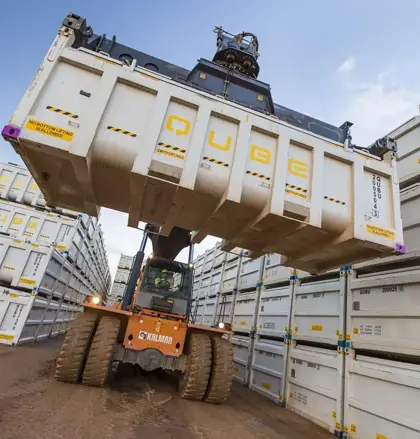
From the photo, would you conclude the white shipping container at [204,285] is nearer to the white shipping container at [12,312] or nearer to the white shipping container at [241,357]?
the white shipping container at [241,357]

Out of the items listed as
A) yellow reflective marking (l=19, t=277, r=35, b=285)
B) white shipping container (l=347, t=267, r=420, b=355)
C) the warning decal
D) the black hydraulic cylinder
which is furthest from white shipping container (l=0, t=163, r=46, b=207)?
white shipping container (l=347, t=267, r=420, b=355)

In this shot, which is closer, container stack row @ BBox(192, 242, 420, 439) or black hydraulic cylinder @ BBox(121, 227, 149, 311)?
container stack row @ BBox(192, 242, 420, 439)

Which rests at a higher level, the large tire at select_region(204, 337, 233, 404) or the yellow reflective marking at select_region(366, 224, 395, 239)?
the yellow reflective marking at select_region(366, 224, 395, 239)

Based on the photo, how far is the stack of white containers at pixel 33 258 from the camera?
743 centimetres

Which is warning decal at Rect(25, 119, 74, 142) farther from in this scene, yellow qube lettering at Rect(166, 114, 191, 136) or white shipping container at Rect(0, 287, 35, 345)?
white shipping container at Rect(0, 287, 35, 345)

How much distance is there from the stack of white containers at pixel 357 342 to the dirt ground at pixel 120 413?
50 centimetres

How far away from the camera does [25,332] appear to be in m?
7.62

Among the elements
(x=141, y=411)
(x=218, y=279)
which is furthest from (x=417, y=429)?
(x=218, y=279)

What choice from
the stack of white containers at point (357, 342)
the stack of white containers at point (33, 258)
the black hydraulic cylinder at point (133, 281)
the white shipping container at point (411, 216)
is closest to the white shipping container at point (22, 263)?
the stack of white containers at point (33, 258)

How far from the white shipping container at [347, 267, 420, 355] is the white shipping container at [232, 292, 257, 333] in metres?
3.55

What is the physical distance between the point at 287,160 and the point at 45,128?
94.0 inches

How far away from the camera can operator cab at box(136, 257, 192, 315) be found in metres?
5.52

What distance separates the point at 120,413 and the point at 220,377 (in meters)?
1.76

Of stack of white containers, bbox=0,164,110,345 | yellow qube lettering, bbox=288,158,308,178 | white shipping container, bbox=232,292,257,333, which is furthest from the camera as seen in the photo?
white shipping container, bbox=232,292,257,333
